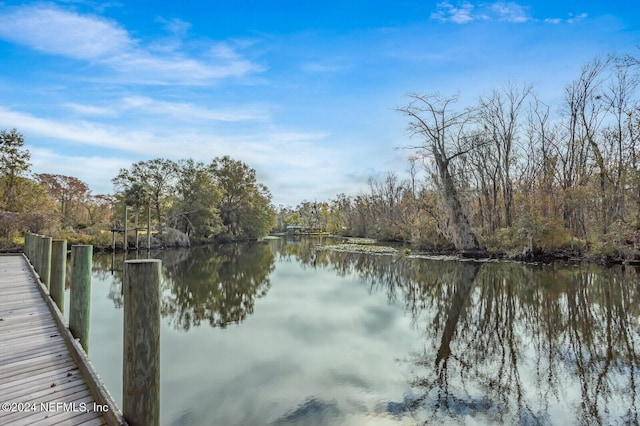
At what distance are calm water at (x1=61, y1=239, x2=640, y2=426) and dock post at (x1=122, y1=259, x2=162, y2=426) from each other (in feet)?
5.94

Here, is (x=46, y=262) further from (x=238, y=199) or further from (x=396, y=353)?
(x=238, y=199)

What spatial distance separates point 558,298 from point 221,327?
8.55 m

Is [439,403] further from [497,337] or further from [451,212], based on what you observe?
[451,212]

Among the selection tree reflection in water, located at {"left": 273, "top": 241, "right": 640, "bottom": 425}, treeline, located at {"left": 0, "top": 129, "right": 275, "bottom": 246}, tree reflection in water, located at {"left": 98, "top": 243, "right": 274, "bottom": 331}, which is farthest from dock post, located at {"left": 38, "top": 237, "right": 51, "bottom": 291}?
treeline, located at {"left": 0, "top": 129, "right": 275, "bottom": 246}

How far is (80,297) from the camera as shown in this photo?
13.9 feet

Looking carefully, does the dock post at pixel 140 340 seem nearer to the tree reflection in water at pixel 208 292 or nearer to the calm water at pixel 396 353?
the calm water at pixel 396 353

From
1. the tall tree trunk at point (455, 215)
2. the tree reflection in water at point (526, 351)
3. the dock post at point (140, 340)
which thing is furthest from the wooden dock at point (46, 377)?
the tall tree trunk at point (455, 215)

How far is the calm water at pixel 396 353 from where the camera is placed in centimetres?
387

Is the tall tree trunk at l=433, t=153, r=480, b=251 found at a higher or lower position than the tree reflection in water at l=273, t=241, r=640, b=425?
higher

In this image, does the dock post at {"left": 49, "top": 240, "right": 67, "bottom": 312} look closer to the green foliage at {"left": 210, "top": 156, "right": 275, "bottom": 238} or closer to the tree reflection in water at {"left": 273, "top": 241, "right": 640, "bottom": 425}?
the tree reflection in water at {"left": 273, "top": 241, "right": 640, "bottom": 425}

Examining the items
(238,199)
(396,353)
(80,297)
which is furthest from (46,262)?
(238,199)

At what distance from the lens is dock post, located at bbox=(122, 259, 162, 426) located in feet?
6.98

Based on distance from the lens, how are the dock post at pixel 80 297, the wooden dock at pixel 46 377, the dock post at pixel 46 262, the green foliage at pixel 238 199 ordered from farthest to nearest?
the green foliage at pixel 238 199
the dock post at pixel 46 262
the dock post at pixel 80 297
the wooden dock at pixel 46 377

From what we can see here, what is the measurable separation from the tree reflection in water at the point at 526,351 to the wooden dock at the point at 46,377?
2.96m
